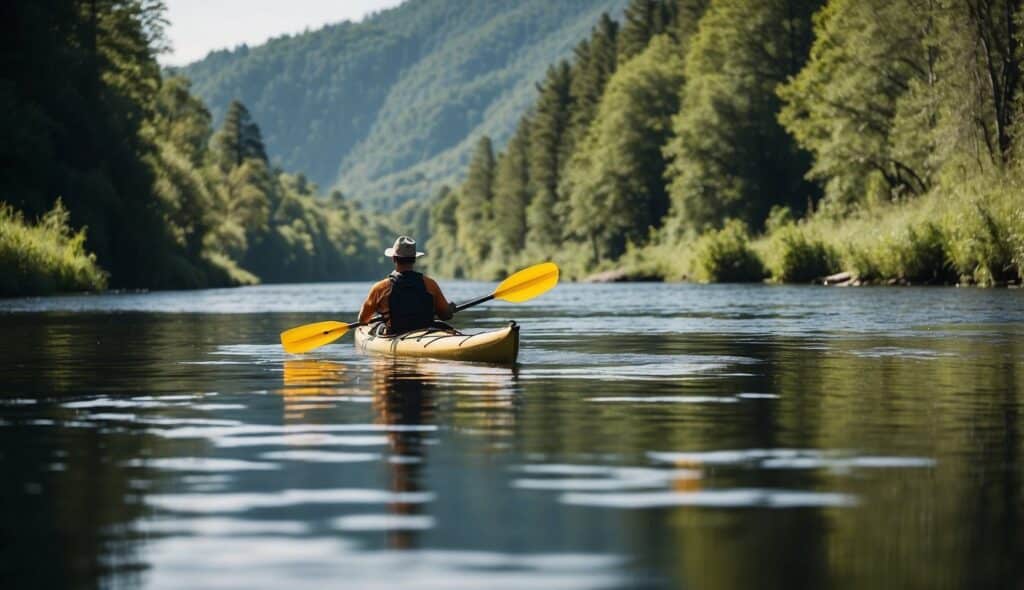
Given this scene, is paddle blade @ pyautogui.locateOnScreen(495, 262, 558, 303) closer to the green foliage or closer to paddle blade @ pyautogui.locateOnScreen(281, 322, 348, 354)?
paddle blade @ pyautogui.locateOnScreen(281, 322, 348, 354)

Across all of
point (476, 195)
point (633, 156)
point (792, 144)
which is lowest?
point (792, 144)

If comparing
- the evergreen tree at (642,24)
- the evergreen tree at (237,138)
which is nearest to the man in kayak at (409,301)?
the evergreen tree at (642,24)

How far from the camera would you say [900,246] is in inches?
1640

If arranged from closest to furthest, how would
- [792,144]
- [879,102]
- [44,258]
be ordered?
1. [44,258]
2. [879,102]
3. [792,144]

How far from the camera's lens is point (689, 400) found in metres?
11.9

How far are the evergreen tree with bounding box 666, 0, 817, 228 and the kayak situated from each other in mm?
50841

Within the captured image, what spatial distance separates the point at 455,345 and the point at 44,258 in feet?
99.0

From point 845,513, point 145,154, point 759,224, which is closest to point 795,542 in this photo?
point 845,513

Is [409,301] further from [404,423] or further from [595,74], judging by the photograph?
[595,74]

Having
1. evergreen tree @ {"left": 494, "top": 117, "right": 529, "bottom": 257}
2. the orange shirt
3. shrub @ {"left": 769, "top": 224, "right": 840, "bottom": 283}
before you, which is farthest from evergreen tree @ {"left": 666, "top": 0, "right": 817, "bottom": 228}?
evergreen tree @ {"left": 494, "top": 117, "right": 529, "bottom": 257}

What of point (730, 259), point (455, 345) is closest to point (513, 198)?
point (730, 259)

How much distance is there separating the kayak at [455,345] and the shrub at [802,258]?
A: 33220 mm

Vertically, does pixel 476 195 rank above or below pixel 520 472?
above

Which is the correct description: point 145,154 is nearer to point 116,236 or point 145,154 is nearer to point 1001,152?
point 116,236
